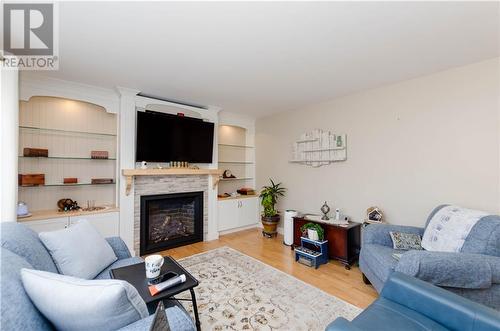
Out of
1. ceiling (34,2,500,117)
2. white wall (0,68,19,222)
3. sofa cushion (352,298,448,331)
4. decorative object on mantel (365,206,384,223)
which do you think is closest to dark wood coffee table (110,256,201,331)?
sofa cushion (352,298,448,331)

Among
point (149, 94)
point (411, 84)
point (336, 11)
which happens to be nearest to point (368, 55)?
point (336, 11)

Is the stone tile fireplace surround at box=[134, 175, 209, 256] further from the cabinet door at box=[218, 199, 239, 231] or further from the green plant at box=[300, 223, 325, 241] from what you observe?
the green plant at box=[300, 223, 325, 241]

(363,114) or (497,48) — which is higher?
(497,48)

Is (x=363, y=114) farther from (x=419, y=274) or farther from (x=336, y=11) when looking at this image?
(x=419, y=274)

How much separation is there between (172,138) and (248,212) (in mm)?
2213

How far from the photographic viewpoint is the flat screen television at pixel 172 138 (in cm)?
348

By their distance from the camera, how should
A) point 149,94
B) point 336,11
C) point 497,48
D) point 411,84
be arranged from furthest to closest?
point 149,94 < point 411,84 < point 497,48 < point 336,11

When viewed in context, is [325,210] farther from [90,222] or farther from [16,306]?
[16,306]

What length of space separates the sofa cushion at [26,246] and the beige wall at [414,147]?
3.57m

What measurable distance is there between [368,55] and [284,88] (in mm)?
1194

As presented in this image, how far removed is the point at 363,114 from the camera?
345cm

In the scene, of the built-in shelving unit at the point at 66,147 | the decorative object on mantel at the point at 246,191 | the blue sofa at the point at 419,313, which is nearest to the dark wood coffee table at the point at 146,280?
the blue sofa at the point at 419,313

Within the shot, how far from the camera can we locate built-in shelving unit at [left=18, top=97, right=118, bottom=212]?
9.60 ft

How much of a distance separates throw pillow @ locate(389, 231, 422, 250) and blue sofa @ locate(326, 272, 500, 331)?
99 cm
